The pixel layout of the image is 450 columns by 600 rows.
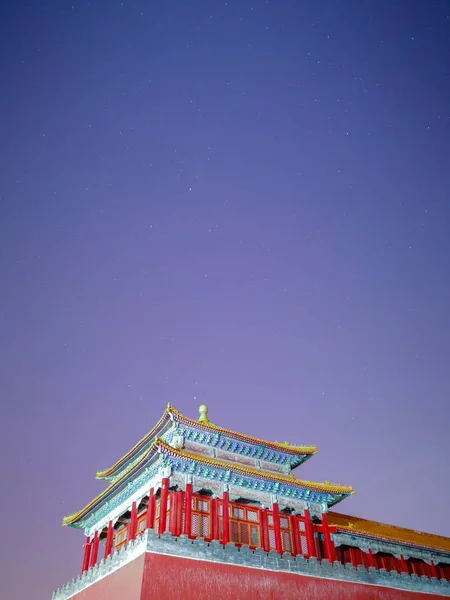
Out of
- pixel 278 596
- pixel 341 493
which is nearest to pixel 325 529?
pixel 341 493

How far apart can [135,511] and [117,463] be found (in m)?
5.06

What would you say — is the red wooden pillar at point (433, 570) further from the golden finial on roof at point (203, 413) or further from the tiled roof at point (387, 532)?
the golden finial on roof at point (203, 413)

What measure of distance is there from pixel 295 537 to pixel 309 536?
0.72 meters

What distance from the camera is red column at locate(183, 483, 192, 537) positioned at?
852 inches

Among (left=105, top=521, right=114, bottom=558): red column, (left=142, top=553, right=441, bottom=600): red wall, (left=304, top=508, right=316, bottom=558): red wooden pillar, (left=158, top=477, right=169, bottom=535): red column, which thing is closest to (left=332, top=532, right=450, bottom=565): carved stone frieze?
(left=304, top=508, right=316, bottom=558): red wooden pillar

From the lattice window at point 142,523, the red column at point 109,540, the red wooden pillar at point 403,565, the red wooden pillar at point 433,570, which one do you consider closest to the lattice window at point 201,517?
the lattice window at point 142,523

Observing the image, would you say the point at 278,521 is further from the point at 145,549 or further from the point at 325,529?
the point at 145,549

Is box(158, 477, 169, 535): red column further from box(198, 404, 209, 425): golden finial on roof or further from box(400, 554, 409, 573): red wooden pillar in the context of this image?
box(400, 554, 409, 573): red wooden pillar

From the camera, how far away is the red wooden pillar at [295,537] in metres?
25.1

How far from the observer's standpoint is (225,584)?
20.3m

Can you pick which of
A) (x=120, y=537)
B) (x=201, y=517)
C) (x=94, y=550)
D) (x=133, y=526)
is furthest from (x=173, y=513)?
(x=94, y=550)

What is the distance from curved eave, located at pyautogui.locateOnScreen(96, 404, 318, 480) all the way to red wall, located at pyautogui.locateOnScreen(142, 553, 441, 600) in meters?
7.02

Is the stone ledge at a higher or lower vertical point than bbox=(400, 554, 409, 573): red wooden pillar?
lower

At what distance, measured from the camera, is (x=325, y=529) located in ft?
87.9
